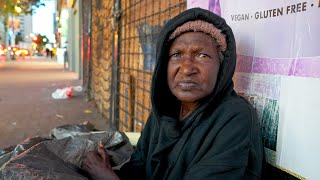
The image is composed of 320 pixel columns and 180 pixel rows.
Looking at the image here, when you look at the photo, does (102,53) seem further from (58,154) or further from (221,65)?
(221,65)

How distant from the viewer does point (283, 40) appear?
57.3 inches

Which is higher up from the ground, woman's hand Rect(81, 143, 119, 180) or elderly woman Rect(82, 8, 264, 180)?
elderly woman Rect(82, 8, 264, 180)

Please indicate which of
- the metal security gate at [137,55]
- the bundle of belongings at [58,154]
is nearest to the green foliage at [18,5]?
the metal security gate at [137,55]

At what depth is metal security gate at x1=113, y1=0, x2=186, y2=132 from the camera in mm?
3527

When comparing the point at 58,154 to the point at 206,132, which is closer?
the point at 206,132

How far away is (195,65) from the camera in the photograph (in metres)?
1.51

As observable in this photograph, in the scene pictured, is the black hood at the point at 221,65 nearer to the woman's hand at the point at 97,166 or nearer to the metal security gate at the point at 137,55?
the woman's hand at the point at 97,166

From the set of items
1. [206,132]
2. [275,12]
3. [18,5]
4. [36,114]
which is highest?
[18,5]

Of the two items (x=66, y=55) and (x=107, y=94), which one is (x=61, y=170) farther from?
(x=66, y=55)

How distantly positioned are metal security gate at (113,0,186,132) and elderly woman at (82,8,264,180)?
4.34 feet

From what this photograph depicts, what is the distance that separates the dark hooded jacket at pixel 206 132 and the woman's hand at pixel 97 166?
21cm

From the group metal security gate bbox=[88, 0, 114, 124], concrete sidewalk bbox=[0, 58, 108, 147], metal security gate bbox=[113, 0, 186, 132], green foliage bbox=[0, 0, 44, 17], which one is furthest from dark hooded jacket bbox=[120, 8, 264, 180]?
green foliage bbox=[0, 0, 44, 17]

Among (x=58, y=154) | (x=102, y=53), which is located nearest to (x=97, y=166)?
(x=58, y=154)

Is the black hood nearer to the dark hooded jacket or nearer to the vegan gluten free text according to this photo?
the dark hooded jacket
